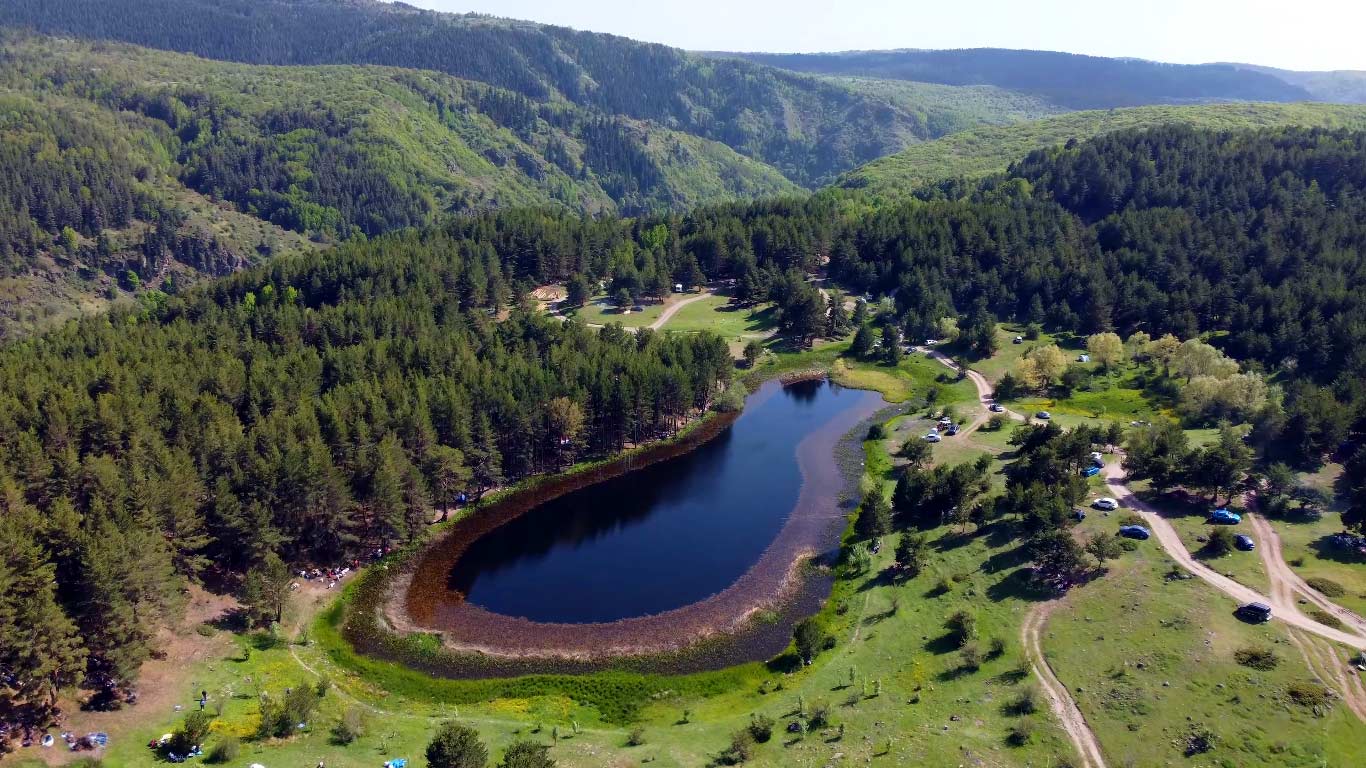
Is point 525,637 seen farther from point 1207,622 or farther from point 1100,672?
point 1207,622

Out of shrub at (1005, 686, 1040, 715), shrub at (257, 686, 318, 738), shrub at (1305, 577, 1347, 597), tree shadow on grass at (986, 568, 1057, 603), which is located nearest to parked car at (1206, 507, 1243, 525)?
shrub at (1305, 577, 1347, 597)

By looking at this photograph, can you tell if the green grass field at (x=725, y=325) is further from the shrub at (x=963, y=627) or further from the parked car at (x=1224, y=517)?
the shrub at (x=963, y=627)

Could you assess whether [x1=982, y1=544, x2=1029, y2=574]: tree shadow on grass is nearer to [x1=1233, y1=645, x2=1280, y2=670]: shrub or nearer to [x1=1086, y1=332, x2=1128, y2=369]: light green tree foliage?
[x1=1233, y1=645, x2=1280, y2=670]: shrub

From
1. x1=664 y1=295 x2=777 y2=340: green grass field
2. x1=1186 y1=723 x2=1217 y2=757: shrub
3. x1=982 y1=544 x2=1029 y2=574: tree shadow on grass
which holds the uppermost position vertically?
x1=664 y1=295 x2=777 y2=340: green grass field

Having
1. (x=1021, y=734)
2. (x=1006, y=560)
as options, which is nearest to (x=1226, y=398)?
(x=1006, y=560)

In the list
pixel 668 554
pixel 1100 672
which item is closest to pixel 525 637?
pixel 668 554

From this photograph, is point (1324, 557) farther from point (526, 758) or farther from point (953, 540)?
point (526, 758)
